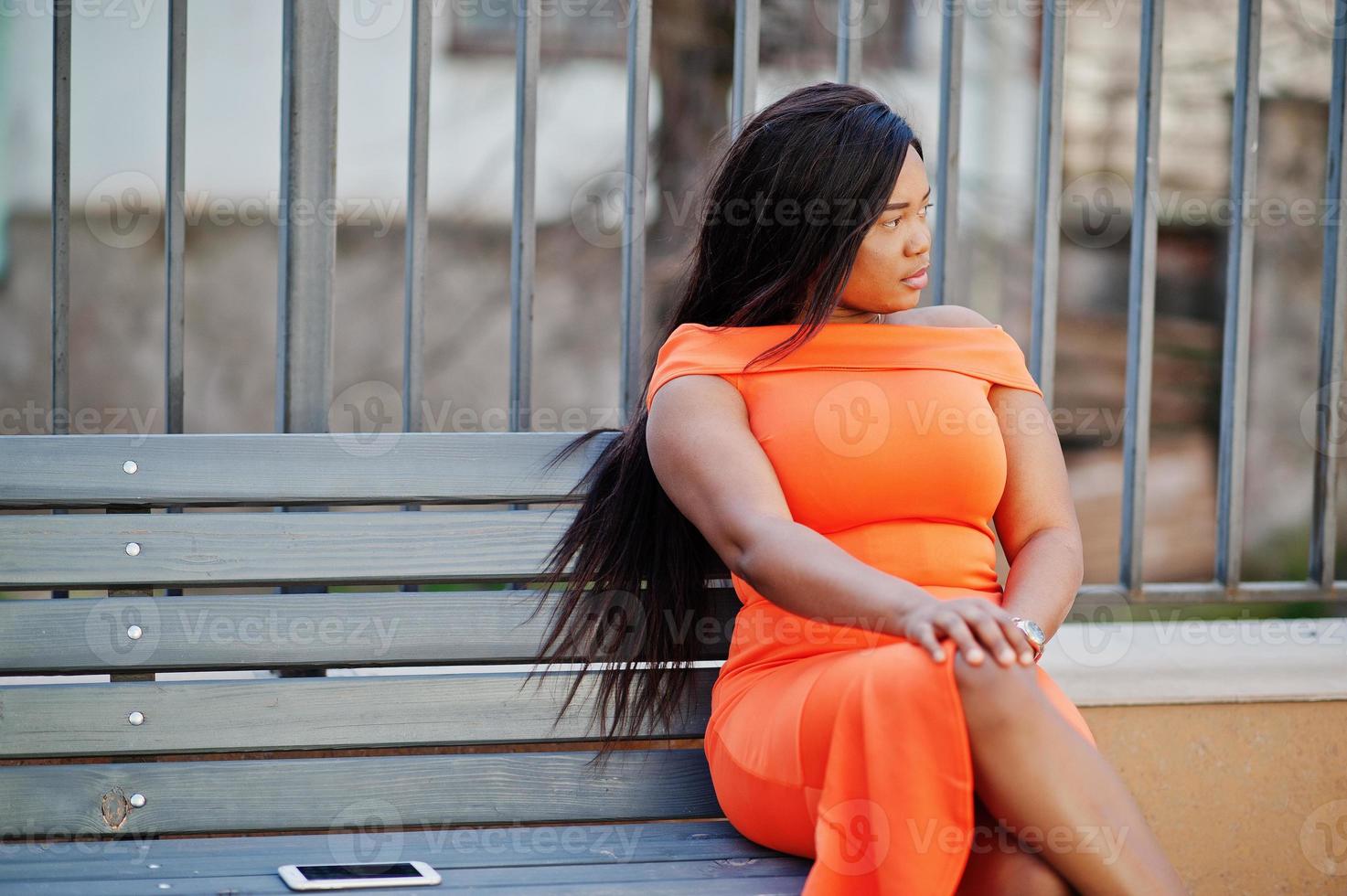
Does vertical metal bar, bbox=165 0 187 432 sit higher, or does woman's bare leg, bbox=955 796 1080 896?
vertical metal bar, bbox=165 0 187 432

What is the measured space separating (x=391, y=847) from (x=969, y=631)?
0.87 m

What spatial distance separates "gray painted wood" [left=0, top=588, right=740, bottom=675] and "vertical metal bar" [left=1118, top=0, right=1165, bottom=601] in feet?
3.51

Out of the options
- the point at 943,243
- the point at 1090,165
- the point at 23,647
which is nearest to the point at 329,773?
the point at 23,647

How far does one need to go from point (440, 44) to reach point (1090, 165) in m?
2.65

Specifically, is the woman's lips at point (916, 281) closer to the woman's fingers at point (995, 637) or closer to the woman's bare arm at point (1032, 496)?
the woman's bare arm at point (1032, 496)

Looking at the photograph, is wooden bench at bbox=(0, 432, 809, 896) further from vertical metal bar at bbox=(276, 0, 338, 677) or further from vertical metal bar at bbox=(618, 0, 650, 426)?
vertical metal bar at bbox=(618, 0, 650, 426)

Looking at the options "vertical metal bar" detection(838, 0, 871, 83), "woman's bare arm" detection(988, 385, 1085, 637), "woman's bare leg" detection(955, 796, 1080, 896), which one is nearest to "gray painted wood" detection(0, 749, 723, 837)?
"woman's bare leg" detection(955, 796, 1080, 896)

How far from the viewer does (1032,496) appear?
226cm

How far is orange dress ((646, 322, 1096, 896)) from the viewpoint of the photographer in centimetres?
167

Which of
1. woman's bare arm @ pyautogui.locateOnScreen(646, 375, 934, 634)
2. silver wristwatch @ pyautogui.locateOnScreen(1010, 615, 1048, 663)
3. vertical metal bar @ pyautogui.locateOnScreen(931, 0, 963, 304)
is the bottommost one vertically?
silver wristwatch @ pyautogui.locateOnScreen(1010, 615, 1048, 663)

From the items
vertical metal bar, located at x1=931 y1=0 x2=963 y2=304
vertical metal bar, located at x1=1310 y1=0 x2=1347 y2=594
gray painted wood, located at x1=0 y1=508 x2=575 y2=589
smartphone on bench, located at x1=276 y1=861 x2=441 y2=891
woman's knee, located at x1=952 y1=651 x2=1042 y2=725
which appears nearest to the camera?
woman's knee, located at x1=952 y1=651 x2=1042 y2=725

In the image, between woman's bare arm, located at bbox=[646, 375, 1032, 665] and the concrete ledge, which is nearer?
woman's bare arm, located at bbox=[646, 375, 1032, 665]

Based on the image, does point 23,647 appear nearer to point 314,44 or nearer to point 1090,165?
point 314,44

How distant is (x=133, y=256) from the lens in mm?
5004
